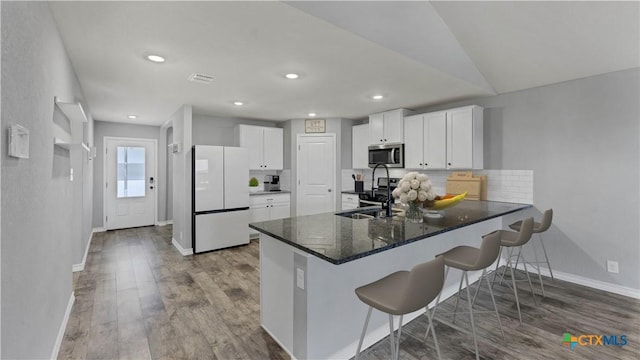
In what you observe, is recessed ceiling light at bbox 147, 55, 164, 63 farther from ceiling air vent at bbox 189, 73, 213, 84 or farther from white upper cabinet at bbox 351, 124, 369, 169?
white upper cabinet at bbox 351, 124, 369, 169

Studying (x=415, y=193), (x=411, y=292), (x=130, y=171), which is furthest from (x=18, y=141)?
(x=130, y=171)

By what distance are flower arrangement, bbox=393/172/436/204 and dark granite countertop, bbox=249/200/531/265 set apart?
0.20m

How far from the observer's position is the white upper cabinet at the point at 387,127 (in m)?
4.74

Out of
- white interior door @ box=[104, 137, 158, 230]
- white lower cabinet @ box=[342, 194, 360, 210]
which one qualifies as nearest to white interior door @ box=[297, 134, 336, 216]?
white lower cabinet @ box=[342, 194, 360, 210]

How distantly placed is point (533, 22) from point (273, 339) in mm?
3450

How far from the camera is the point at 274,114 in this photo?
5.30 meters

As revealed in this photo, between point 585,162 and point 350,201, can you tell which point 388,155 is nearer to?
point 350,201

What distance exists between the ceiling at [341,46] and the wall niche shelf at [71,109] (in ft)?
1.63

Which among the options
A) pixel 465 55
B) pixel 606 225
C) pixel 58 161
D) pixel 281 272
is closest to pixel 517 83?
pixel 465 55

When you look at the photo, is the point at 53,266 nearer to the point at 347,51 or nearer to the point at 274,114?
the point at 347,51

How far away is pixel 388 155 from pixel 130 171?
546cm

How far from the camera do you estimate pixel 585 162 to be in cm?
329

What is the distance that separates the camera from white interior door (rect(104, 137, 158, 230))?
622 cm

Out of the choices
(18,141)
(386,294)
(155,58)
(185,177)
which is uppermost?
(155,58)
